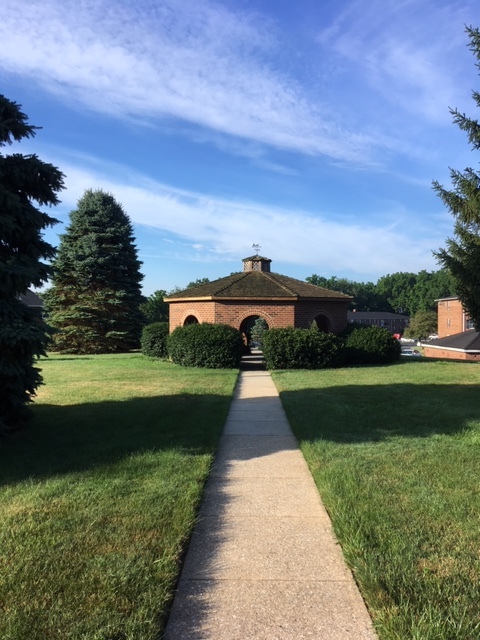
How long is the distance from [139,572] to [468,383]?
12.7m

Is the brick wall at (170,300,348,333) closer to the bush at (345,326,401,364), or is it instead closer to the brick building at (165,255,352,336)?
the brick building at (165,255,352,336)

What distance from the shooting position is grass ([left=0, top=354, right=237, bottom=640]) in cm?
273

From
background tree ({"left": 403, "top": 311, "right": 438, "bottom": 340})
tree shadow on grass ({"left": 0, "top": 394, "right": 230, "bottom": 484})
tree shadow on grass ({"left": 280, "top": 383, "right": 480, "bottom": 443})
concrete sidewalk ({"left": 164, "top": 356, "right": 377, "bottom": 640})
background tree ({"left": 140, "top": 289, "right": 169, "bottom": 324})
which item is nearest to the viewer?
concrete sidewalk ({"left": 164, "top": 356, "right": 377, "bottom": 640})

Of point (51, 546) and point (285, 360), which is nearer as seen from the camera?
point (51, 546)

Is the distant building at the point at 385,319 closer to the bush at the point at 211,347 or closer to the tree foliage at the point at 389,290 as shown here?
the tree foliage at the point at 389,290

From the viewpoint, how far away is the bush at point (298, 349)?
57.3 ft

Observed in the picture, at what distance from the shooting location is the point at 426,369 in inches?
681

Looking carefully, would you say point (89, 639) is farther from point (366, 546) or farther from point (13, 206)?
point (13, 206)

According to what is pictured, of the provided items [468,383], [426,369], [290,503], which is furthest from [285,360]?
[290,503]

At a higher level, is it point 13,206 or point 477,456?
point 13,206

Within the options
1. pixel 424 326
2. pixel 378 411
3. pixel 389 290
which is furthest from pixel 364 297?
pixel 378 411

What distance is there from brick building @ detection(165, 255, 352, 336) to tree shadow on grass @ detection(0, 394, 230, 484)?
9861 mm

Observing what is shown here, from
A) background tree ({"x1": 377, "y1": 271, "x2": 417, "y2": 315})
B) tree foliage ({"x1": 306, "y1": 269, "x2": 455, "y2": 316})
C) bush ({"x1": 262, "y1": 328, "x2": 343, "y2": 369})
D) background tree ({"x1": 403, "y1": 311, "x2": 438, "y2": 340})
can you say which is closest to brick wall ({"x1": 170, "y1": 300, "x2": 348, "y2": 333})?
bush ({"x1": 262, "y1": 328, "x2": 343, "y2": 369})

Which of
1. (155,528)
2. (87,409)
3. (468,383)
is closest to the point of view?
(155,528)
